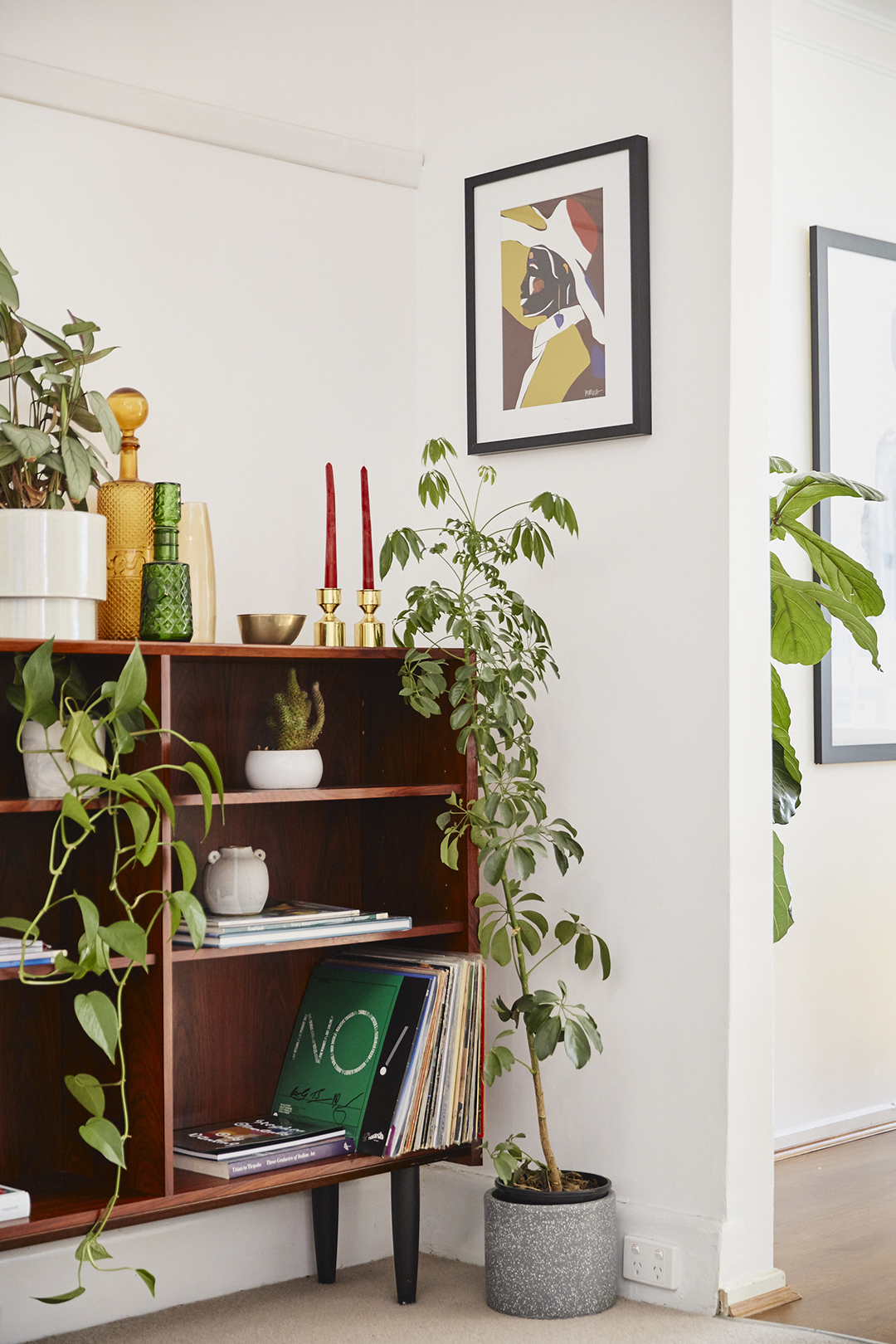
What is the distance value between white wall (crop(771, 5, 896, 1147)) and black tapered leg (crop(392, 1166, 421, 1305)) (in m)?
1.33

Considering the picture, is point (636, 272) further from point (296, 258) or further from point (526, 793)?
point (526, 793)

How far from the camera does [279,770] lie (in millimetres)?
2605

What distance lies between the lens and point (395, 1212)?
109 inches

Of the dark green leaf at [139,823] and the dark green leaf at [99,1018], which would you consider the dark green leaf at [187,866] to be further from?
the dark green leaf at [99,1018]

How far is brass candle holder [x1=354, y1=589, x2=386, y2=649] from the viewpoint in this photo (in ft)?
9.18

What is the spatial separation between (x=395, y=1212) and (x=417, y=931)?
1.69 ft

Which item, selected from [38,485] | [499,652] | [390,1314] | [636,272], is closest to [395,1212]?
[390,1314]

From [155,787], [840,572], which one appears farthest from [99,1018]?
[840,572]

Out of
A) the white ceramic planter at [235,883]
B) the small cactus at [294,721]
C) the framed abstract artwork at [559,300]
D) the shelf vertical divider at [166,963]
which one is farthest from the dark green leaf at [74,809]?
the framed abstract artwork at [559,300]

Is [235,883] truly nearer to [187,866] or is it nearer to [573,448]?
[187,866]

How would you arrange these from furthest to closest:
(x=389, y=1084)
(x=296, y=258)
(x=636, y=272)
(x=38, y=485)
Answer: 1. (x=296, y=258)
2. (x=636, y=272)
3. (x=389, y=1084)
4. (x=38, y=485)

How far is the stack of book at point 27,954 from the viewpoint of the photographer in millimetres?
2180

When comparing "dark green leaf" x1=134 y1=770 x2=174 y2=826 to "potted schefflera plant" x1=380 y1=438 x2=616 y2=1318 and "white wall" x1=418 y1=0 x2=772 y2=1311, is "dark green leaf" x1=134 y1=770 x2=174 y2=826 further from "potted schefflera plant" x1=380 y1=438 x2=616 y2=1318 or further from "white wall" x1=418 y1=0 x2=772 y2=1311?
"white wall" x1=418 y1=0 x2=772 y2=1311
